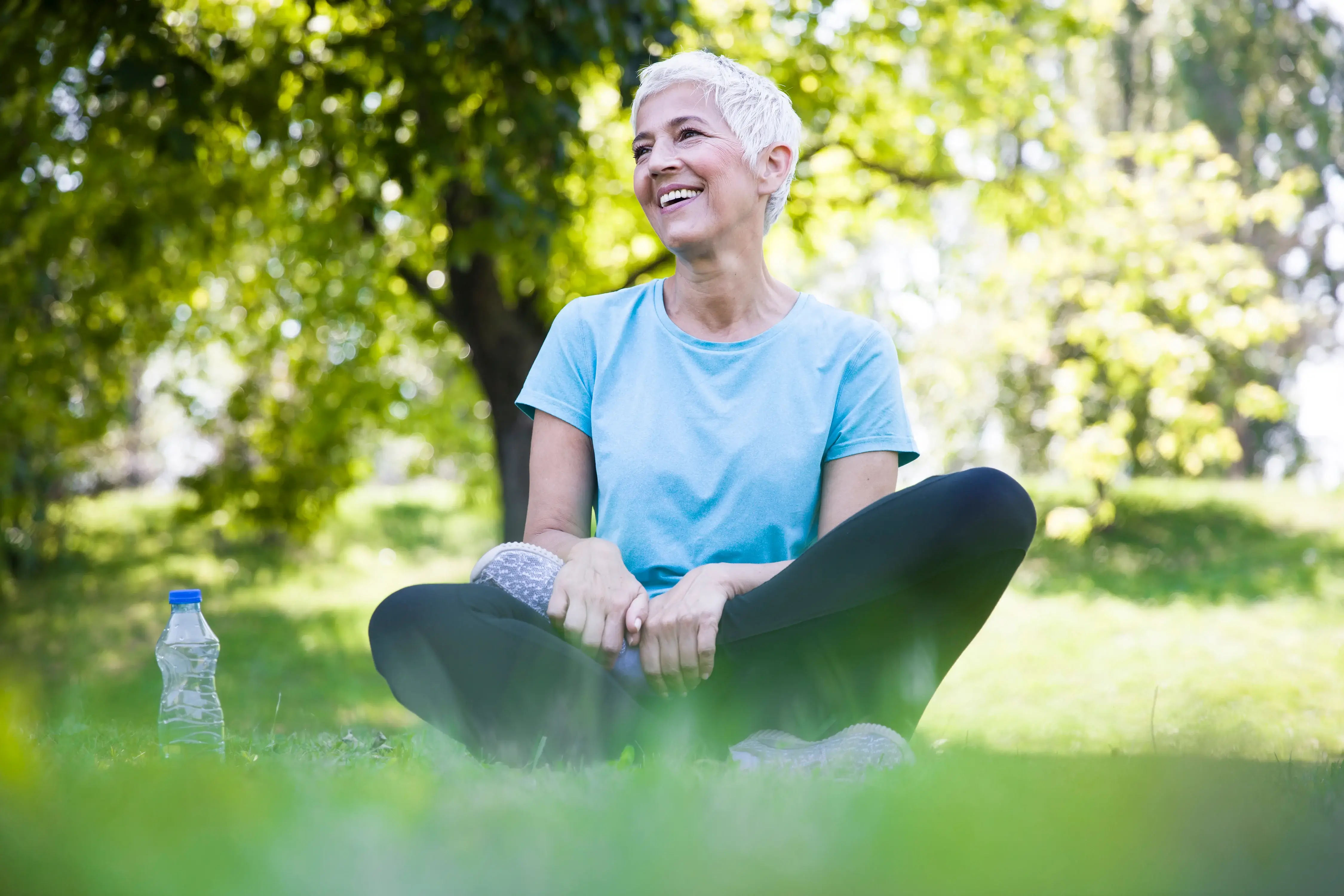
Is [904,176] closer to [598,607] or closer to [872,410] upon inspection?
[872,410]

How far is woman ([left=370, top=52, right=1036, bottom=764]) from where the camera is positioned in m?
2.47

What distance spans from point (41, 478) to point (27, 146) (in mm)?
5100

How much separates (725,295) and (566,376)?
0.48 m

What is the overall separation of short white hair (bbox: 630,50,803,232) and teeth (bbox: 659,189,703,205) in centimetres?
17

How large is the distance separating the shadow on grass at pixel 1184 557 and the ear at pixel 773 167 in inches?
353

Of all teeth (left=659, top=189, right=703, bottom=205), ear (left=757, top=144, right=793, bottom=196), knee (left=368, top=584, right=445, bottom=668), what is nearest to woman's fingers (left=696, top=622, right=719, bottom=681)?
knee (left=368, top=584, right=445, bottom=668)

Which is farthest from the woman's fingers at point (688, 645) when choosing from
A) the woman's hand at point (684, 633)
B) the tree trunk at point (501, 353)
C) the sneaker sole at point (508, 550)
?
the tree trunk at point (501, 353)

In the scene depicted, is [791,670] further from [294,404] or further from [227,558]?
[227,558]

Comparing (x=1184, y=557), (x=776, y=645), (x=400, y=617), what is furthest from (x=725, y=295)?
(x=1184, y=557)

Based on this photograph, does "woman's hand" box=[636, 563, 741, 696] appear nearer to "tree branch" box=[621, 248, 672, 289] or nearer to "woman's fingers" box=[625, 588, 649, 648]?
"woman's fingers" box=[625, 588, 649, 648]

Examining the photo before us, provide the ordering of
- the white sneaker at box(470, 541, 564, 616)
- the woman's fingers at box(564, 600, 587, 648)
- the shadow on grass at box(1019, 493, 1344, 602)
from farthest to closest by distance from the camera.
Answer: the shadow on grass at box(1019, 493, 1344, 602) < the white sneaker at box(470, 541, 564, 616) < the woman's fingers at box(564, 600, 587, 648)

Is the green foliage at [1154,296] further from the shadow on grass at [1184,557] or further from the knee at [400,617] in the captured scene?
the knee at [400,617]

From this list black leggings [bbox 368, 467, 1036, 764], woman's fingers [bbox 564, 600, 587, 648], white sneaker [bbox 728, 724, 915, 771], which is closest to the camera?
white sneaker [bbox 728, 724, 915, 771]

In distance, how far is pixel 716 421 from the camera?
3.02 m
